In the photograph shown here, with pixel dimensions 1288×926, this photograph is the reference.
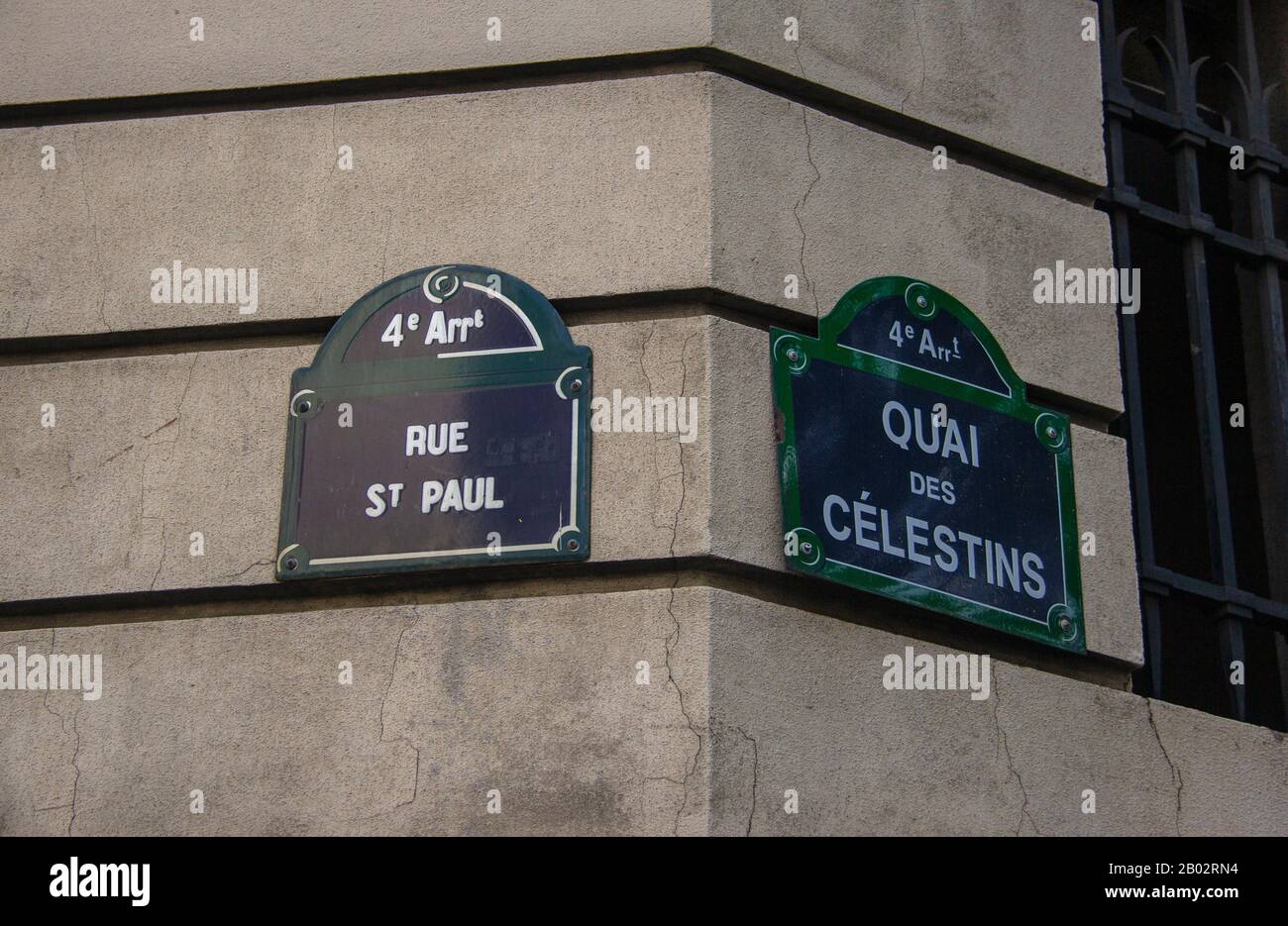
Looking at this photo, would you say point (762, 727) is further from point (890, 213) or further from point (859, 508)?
point (890, 213)

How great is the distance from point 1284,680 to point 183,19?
3.63m

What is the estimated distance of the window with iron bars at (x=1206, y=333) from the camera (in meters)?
5.52

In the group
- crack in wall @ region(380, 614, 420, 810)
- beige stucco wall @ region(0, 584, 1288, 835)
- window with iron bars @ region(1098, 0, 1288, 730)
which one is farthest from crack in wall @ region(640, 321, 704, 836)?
window with iron bars @ region(1098, 0, 1288, 730)

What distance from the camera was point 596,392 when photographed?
14.9ft

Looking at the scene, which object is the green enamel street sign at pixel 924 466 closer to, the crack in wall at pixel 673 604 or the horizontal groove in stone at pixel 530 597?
the horizontal groove in stone at pixel 530 597

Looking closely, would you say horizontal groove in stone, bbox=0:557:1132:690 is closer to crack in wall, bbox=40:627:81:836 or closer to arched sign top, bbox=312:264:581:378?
crack in wall, bbox=40:627:81:836

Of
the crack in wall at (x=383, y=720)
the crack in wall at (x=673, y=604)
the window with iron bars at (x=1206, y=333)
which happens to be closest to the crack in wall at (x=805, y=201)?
the crack in wall at (x=673, y=604)

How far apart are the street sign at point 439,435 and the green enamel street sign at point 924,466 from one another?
1.75 feet

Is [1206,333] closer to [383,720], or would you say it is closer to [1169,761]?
[1169,761]

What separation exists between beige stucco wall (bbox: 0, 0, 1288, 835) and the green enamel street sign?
76 mm

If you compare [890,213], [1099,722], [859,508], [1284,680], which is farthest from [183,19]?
[1284,680]

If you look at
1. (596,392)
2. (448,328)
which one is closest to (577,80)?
(448,328)

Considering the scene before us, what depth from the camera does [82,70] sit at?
527 cm
